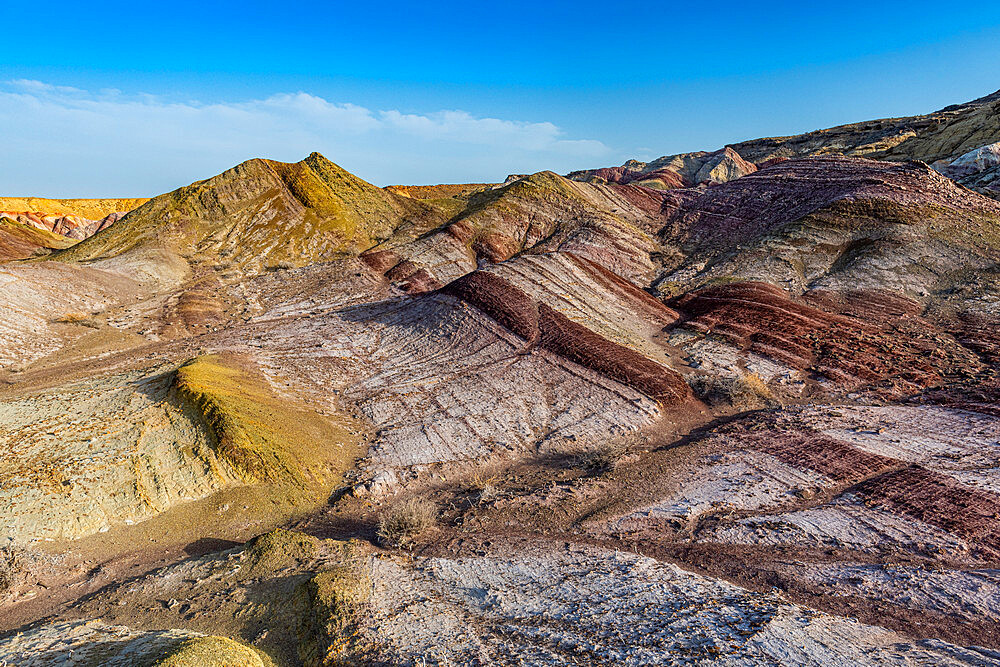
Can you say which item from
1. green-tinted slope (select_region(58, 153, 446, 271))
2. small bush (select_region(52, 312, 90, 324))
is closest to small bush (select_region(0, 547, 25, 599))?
small bush (select_region(52, 312, 90, 324))

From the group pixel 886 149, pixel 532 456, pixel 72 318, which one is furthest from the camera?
pixel 886 149

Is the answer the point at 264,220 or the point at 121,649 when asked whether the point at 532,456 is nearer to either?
the point at 121,649

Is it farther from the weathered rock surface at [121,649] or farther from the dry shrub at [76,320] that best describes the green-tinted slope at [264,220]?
the weathered rock surface at [121,649]

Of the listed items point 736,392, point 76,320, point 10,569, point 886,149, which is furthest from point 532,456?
point 886,149

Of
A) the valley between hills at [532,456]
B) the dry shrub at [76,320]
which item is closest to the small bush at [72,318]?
the dry shrub at [76,320]

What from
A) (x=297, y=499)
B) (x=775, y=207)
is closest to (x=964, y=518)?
(x=297, y=499)

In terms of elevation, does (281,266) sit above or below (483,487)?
above
